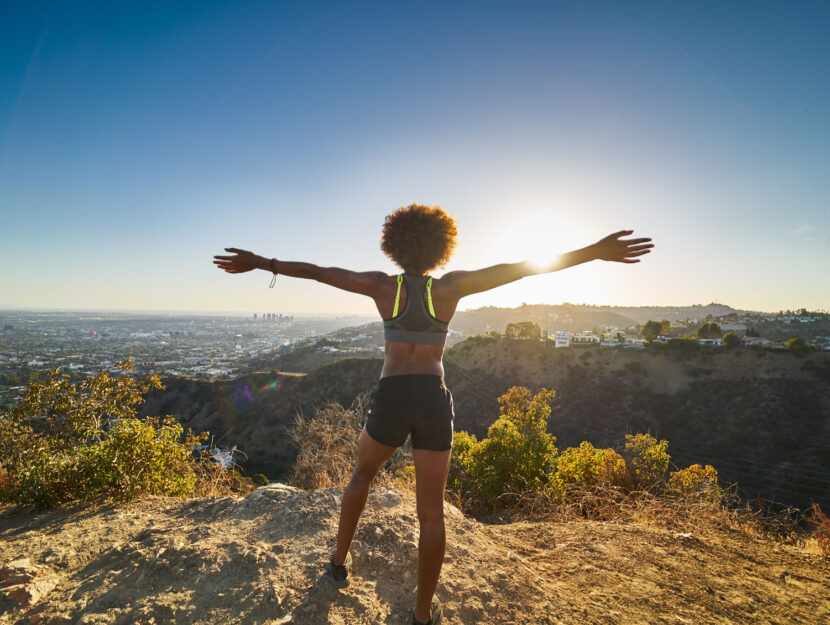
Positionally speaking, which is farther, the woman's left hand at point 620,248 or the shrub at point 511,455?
the shrub at point 511,455

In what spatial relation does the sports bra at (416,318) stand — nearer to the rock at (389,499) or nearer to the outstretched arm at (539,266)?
the outstretched arm at (539,266)

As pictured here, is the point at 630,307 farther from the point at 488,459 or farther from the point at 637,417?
the point at 488,459

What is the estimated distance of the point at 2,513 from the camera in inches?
135

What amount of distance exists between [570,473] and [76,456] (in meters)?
8.82

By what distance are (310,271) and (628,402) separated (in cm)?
4253

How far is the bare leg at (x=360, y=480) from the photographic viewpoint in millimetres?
1903

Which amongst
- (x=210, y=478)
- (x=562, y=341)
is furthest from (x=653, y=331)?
(x=210, y=478)

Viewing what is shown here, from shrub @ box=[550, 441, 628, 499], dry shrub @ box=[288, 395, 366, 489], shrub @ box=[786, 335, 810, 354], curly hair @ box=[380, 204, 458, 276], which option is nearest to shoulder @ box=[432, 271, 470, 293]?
curly hair @ box=[380, 204, 458, 276]

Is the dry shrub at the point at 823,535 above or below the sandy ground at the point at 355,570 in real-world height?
below

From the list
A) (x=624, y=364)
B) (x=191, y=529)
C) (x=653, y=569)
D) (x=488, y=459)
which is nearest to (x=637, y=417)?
(x=624, y=364)

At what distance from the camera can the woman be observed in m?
1.78

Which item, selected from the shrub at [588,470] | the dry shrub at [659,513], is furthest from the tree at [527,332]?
the dry shrub at [659,513]

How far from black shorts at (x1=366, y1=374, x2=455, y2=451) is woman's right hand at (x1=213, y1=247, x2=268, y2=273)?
104 centimetres

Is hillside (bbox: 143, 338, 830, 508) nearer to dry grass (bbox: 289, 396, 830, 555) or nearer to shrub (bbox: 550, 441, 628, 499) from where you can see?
shrub (bbox: 550, 441, 628, 499)
